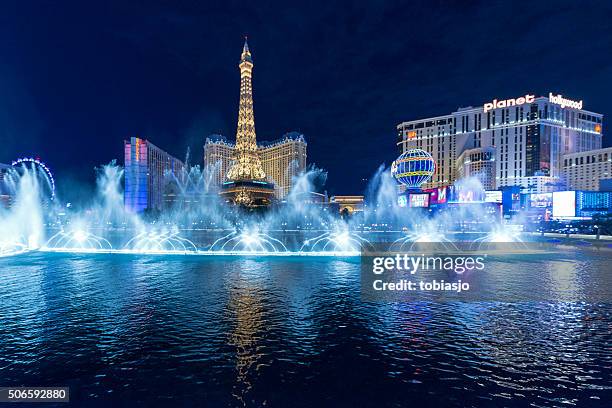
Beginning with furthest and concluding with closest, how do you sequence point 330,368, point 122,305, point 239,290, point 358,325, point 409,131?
point 409,131, point 239,290, point 122,305, point 358,325, point 330,368

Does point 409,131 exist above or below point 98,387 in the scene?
above

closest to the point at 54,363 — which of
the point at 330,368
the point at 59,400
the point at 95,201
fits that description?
the point at 59,400

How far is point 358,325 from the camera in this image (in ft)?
37.0

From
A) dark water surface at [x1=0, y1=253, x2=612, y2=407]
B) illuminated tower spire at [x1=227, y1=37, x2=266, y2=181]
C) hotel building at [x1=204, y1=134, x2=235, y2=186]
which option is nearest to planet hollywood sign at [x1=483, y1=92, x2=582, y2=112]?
illuminated tower spire at [x1=227, y1=37, x2=266, y2=181]

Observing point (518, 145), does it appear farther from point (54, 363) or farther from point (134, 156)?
point (54, 363)

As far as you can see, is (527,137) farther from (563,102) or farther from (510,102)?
(563,102)

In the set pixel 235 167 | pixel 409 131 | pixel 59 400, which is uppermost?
pixel 409 131

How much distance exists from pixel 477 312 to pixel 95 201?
135526 millimetres

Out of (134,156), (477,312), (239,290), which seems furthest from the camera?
(134,156)

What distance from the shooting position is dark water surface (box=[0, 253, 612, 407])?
7289 mm

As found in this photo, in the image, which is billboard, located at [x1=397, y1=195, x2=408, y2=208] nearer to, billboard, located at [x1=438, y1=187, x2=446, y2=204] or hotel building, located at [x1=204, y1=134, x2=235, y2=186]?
billboard, located at [x1=438, y1=187, x2=446, y2=204]

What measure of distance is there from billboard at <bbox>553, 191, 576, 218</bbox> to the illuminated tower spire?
251ft

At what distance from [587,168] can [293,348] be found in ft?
407

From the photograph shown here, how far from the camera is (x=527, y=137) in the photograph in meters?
108
